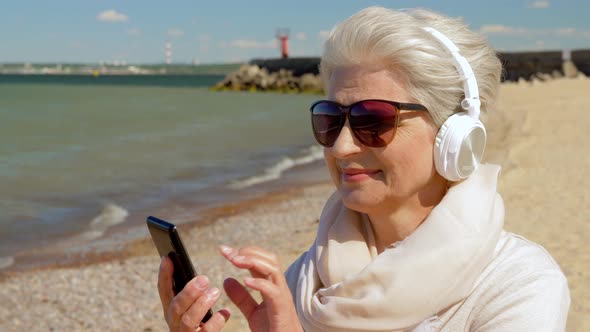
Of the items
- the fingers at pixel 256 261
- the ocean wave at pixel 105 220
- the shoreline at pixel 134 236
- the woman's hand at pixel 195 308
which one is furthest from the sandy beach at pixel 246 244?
the fingers at pixel 256 261


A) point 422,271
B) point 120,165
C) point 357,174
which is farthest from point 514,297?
point 120,165

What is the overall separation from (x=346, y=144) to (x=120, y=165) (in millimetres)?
14771

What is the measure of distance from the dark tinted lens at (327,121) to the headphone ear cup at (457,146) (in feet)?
0.89

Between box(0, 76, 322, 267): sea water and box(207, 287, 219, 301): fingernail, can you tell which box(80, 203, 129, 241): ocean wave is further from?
box(207, 287, 219, 301): fingernail

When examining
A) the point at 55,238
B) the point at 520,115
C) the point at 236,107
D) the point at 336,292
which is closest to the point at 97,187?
the point at 55,238

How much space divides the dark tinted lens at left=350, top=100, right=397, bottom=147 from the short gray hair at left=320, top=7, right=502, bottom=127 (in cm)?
8

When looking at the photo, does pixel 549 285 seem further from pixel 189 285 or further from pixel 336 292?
pixel 189 285

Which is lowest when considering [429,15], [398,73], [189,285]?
[189,285]

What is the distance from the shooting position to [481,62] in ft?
5.89

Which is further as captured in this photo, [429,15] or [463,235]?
[429,15]

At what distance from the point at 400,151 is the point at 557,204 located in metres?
7.38

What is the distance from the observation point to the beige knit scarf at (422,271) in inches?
65.4

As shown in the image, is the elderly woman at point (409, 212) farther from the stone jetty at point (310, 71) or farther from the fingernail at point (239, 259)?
the stone jetty at point (310, 71)

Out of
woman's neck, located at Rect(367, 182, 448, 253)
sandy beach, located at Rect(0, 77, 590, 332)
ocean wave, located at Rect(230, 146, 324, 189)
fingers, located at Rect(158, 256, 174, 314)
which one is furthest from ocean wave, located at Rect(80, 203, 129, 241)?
woman's neck, located at Rect(367, 182, 448, 253)
